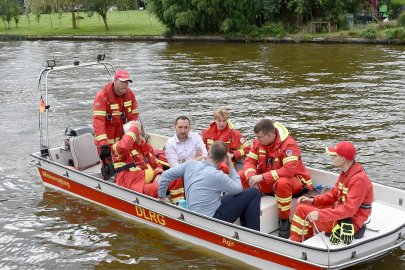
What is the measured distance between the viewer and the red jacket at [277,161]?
7000mm

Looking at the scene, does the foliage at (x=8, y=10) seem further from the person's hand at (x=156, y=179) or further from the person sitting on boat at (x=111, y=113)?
the person's hand at (x=156, y=179)

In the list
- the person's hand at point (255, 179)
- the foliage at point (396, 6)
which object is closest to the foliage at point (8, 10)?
the foliage at point (396, 6)

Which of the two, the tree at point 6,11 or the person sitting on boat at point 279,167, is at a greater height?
the tree at point 6,11

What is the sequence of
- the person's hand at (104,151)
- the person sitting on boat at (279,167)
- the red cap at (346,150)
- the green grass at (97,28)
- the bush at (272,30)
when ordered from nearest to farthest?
the red cap at (346,150)
the person sitting on boat at (279,167)
the person's hand at (104,151)
the bush at (272,30)
the green grass at (97,28)

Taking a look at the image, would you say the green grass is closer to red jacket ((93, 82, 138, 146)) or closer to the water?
the water

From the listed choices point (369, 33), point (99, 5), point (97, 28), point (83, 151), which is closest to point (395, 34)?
point (369, 33)

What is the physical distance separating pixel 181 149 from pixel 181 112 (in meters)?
7.44

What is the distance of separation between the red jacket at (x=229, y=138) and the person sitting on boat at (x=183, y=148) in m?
0.51

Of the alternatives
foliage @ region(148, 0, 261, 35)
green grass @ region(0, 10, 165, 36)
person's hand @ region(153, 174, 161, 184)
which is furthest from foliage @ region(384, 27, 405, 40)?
person's hand @ region(153, 174, 161, 184)

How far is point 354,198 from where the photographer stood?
5.88 meters

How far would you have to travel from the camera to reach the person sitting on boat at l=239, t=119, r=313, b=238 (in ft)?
22.7

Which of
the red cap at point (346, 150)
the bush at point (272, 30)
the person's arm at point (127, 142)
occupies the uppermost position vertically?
the bush at point (272, 30)

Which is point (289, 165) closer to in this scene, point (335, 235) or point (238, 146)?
point (335, 235)

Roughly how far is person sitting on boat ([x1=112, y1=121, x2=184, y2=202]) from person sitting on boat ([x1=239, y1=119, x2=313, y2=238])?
125 centimetres
